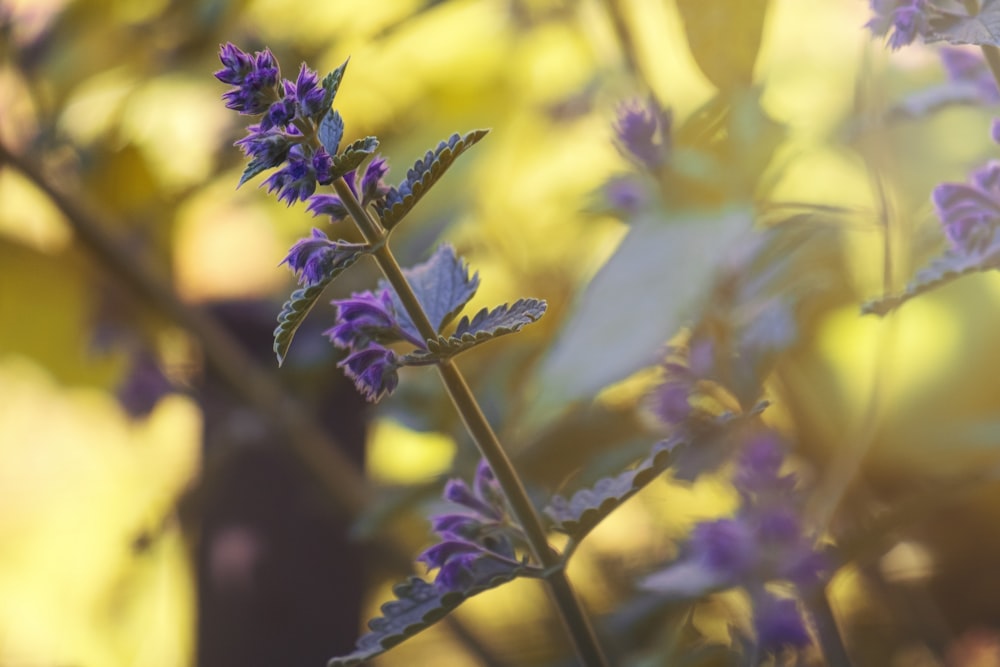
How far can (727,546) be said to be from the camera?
364 millimetres

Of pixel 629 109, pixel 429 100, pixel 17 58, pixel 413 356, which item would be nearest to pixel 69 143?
pixel 17 58

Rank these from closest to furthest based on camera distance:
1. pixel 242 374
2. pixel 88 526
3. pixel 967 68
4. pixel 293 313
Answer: pixel 293 313
pixel 967 68
pixel 242 374
pixel 88 526

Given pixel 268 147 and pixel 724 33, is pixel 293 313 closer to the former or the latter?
pixel 268 147

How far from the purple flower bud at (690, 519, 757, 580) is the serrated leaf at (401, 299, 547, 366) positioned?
6.5 inches

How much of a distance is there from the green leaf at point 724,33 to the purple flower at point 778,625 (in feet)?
0.65

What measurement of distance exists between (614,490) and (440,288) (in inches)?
3.1

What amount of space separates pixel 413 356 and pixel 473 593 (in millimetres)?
69

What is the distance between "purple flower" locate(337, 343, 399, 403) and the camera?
0.82 feet

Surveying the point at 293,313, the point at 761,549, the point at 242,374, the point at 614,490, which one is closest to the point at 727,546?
the point at 761,549

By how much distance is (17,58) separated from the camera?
0.79m

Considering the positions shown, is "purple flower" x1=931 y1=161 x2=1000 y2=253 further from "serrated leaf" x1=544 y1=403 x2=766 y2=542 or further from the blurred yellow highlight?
the blurred yellow highlight

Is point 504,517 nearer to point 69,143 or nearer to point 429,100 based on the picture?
point 69,143

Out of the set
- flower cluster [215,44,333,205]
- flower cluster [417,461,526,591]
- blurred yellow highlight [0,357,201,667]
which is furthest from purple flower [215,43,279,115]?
blurred yellow highlight [0,357,201,667]

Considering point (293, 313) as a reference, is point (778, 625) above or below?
below
